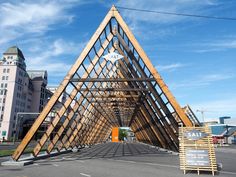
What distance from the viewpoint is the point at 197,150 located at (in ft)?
40.3

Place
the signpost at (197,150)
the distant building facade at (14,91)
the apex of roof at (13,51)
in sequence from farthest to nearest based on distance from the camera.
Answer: the apex of roof at (13,51)
the distant building facade at (14,91)
the signpost at (197,150)

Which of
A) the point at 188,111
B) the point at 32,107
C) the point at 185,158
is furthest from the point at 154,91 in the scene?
the point at 32,107

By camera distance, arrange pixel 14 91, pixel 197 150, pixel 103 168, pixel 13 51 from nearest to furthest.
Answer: pixel 197 150
pixel 103 168
pixel 14 91
pixel 13 51

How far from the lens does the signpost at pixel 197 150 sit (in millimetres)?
11914

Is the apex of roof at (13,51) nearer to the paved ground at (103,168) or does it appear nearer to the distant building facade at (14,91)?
the distant building facade at (14,91)

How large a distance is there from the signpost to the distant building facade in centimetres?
6729

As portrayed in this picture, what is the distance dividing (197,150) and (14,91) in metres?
77.5

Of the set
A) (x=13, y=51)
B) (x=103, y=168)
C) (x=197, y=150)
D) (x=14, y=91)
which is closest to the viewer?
(x=197, y=150)

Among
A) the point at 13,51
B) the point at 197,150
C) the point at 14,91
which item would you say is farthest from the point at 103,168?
the point at 13,51

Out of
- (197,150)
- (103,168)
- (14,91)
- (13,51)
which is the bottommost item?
(103,168)

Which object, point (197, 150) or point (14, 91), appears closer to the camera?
point (197, 150)

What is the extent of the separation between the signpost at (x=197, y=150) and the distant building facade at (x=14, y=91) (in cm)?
6729

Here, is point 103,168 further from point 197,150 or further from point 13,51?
point 13,51

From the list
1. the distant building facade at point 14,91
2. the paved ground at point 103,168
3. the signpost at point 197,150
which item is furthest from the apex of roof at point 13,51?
the signpost at point 197,150
